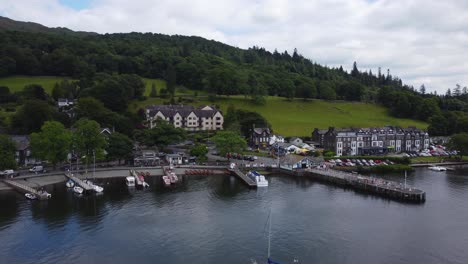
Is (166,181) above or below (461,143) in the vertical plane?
below

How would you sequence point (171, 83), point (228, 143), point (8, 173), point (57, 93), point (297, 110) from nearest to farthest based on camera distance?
point (8, 173) → point (228, 143) → point (57, 93) → point (297, 110) → point (171, 83)

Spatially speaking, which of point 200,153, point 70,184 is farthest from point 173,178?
point 70,184

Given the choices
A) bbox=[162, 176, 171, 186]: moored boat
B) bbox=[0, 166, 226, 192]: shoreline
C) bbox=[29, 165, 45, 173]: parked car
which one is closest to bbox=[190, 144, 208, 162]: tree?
bbox=[0, 166, 226, 192]: shoreline

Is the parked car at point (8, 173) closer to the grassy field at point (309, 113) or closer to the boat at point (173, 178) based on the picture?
the boat at point (173, 178)

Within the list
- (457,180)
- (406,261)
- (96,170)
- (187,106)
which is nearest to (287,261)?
(406,261)

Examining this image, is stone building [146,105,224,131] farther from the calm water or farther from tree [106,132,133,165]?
the calm water

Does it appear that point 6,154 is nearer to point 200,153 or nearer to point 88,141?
point 88,141
